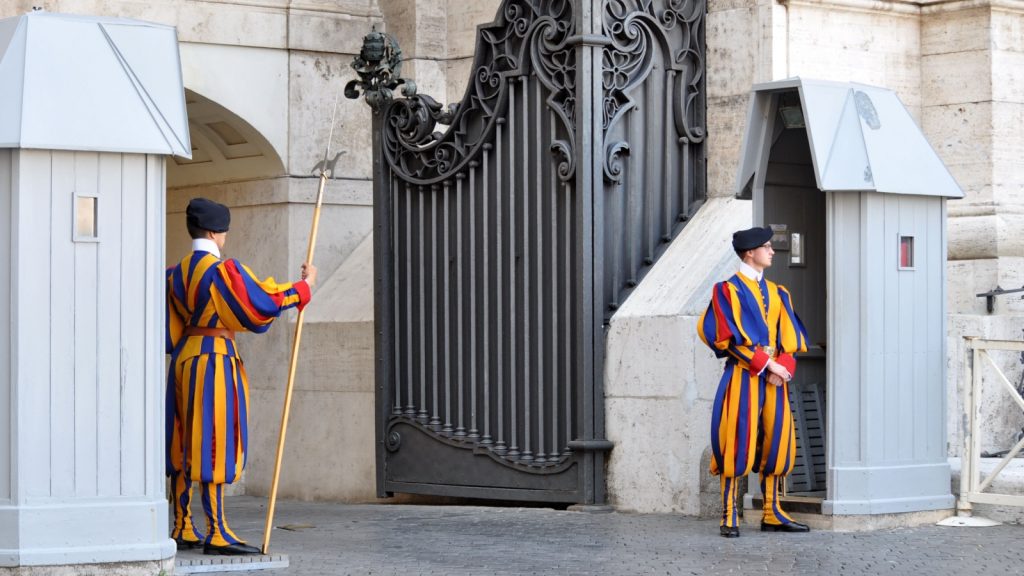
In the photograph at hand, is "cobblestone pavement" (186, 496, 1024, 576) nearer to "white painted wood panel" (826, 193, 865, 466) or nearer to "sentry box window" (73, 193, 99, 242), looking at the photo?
"white painted wood panel" (826, 193, 865, 466)

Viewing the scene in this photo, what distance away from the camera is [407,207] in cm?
1123

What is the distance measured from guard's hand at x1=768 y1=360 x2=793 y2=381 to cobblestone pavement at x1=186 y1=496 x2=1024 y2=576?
744mm

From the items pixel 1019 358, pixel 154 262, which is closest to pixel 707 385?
pixel 1019 358

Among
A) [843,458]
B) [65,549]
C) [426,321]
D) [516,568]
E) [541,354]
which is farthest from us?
[426,321]

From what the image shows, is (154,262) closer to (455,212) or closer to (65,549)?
(65,549)

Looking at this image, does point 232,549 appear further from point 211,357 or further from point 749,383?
point 749,383

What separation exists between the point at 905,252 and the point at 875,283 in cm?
31

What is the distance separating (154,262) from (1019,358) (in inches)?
204

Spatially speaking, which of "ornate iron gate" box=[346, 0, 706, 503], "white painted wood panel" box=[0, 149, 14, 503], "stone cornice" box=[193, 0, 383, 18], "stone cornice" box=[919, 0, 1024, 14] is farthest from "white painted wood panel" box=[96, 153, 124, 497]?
"stone cornice" box=[919, 0, 1024, 14]

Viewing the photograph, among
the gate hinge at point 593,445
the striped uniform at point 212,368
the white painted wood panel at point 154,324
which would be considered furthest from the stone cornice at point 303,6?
the white painted wood panel at point 154,324

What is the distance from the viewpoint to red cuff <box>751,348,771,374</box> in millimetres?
8719

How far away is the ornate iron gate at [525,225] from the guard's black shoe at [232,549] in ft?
7.78

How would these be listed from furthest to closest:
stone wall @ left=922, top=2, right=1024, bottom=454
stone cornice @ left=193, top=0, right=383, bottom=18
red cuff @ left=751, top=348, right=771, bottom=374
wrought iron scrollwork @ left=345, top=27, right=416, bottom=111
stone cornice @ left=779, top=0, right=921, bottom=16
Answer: stone cornice @ left=193, top=0, right=383, bottom=18 < wrought iron scrollwork @ left=345, top=27, right=416, bottom=111 < stone wall @ left=922, top=2, right=1024, bottom=454 < stone cornice @ left=779, top=0, right=921, bottom=16 < red cuff @ left=751, top=348, right=771, bottom=374

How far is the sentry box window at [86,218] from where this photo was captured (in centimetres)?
736
